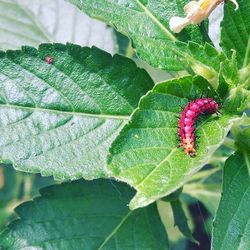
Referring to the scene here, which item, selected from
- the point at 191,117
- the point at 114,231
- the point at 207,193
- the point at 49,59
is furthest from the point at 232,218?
Result: the point at 207,193

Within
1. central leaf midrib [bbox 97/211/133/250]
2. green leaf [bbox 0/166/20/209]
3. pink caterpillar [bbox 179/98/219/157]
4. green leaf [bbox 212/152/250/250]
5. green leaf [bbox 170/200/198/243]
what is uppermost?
pink caterpillar [bbox 179/98/219/157]

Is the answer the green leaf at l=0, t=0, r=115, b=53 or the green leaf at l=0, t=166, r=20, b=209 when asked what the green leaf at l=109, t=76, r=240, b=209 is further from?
the green leaf at l=0, t=166, r=20, b=209

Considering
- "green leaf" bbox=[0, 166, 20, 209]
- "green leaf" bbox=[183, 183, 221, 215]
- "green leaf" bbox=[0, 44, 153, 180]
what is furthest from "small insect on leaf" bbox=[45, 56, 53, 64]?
"green leaf" bbox=[0, 166, 20, 209]

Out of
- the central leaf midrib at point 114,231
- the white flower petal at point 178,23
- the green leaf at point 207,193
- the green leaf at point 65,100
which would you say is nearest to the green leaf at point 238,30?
the white flower petal at point 178,23

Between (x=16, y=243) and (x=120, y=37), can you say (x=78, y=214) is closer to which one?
(x=16, y=243)

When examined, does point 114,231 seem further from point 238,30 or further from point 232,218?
point 238,30
